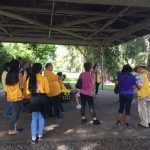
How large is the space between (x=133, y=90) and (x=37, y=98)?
2950mm

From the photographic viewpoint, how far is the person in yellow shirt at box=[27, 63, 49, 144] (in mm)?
7133

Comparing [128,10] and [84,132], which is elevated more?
[128,10]

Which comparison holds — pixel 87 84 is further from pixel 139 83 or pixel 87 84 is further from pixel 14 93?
pixel 14 93

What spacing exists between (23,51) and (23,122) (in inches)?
965

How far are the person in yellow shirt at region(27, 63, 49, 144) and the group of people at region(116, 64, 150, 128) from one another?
2367 millimetres

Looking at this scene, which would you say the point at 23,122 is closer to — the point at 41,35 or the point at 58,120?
the point at 58,120

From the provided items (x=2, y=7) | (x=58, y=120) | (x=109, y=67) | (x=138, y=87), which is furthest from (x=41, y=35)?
(x=109, y=67)

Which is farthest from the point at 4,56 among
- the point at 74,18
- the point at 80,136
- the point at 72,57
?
the point at 72,57

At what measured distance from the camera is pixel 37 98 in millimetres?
7203

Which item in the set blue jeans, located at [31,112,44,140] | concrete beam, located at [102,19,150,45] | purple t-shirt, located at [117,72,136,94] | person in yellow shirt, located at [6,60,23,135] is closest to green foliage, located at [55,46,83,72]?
concrete beam, located at [102,19,150,45]

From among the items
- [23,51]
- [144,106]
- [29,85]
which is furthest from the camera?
[23,51]

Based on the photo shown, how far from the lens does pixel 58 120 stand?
31.7 ft

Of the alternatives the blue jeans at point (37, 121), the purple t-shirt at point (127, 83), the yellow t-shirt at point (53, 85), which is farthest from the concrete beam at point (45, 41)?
the blue jeans at point (37, 121)

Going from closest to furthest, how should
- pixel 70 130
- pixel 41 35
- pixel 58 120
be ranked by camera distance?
pixel 70 130, pixel 58 120, pixel 41 35
